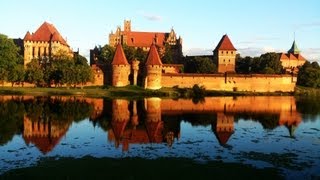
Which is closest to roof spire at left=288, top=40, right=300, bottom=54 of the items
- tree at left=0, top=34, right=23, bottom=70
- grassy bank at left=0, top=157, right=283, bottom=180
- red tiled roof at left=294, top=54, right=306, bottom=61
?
red tiled roof at left=294, top=54, right=306, bottom=61

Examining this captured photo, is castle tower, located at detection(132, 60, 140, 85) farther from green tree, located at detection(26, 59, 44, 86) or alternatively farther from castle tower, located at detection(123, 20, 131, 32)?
castle tower, located at detection(123, 20, 131, 32)

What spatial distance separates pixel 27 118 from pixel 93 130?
704cm

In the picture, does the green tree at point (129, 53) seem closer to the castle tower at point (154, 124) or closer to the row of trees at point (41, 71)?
the row of trees at point (41, 71)

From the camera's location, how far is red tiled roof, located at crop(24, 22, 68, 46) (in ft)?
229

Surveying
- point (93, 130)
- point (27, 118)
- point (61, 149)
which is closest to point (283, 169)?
point (61, 149)

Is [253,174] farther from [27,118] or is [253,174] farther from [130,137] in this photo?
[27,118]

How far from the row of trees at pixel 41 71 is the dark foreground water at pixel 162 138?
22124 mm

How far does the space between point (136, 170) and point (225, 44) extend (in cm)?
6017

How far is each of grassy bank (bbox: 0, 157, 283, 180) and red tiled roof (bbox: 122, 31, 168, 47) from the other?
67.5 meters

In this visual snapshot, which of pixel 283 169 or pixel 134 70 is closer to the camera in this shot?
pixel 283 169

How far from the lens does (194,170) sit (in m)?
15.2

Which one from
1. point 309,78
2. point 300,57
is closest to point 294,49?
point 300,57

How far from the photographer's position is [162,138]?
2227cm

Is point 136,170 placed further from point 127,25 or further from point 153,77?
point 127,25
